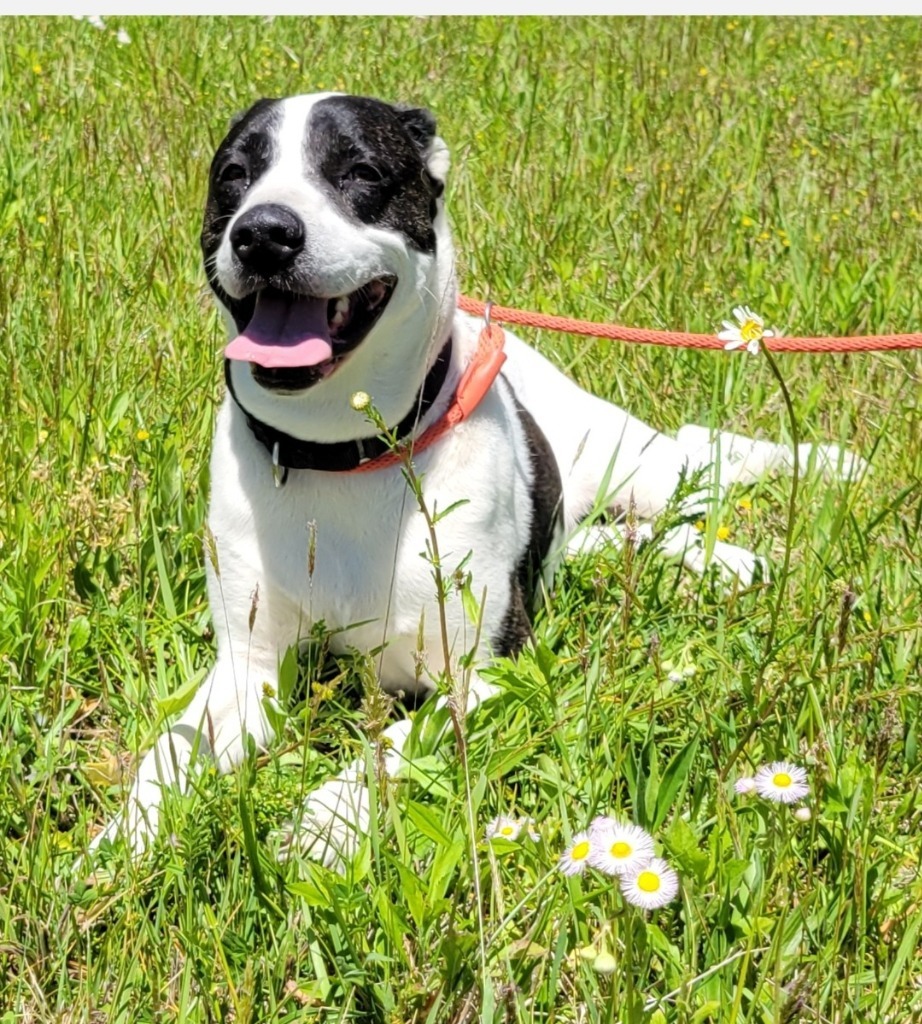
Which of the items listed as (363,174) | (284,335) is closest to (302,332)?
(284,335)

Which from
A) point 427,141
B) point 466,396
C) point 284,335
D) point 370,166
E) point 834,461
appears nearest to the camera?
point 284,335

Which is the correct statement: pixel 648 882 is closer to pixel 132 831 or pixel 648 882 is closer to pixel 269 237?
pixel 132 831

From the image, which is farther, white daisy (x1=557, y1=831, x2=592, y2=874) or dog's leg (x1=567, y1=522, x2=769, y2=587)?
dog's leg (x1=567, y1=522, x2=769, y2=587)

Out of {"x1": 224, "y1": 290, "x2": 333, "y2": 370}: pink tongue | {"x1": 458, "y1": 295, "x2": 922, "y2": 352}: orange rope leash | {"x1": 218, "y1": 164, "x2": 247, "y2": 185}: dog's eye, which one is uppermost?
{"x1": 218, "y1": 164, "x2": 247, "y2": 185}: dog's eye

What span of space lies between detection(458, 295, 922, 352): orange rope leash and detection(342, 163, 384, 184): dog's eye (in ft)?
2.35

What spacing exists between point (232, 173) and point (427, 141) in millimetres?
446

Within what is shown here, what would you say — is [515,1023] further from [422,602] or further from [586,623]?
[586,623]

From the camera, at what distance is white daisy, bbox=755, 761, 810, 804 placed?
160 centimetres

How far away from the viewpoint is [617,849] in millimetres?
1525

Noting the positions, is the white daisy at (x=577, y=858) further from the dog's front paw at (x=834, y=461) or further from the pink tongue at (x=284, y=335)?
the dog's front paw at (x=834, y=461)

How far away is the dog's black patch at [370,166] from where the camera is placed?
103 inches

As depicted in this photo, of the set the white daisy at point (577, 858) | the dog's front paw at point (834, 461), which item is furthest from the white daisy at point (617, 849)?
the dog's front paw at point (834, 461)

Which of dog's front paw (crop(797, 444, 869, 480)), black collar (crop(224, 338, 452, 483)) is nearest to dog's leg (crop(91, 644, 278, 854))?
black collar (crop(224, 338, 452, 483))

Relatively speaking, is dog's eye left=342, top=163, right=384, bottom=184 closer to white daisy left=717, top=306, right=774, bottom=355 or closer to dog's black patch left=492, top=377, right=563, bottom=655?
dog's black patch left=492, top=377, right=563, bottom=655
